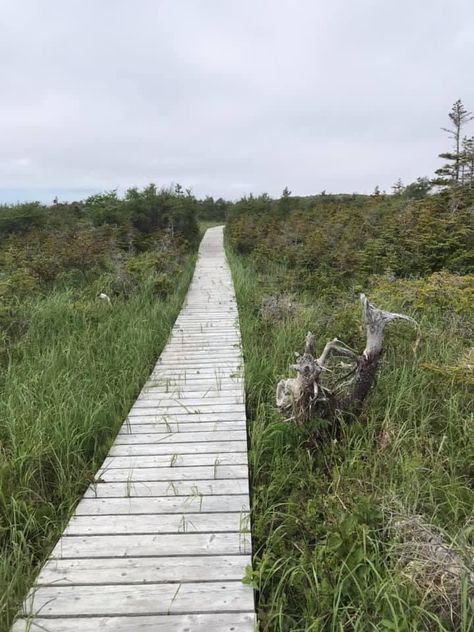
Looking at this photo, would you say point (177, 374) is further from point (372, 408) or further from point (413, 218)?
point (413, 218)

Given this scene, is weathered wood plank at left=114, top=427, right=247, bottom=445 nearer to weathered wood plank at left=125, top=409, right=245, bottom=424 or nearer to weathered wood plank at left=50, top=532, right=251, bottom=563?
weathered wood plank at left=125, top=409, right=245, bottom=424

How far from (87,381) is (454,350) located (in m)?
3.48

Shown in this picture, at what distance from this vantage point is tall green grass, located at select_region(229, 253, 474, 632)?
1.93 metres

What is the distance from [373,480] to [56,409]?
2.28m

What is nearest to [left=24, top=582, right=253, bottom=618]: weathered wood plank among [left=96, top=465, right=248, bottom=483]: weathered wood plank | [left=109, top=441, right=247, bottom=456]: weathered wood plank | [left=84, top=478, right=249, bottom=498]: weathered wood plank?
[left=84, top=478, right=249, bottom=498]: weathered wood plank

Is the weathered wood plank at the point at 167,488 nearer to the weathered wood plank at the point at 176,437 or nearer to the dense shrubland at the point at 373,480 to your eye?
the dense shrubland at the point at 373,480

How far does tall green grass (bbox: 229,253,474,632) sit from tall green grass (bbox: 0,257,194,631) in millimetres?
1101

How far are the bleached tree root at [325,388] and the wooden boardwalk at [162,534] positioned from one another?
0.50m

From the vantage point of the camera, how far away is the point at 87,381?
3.98 meters

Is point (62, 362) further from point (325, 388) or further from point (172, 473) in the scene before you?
point (325, 388)

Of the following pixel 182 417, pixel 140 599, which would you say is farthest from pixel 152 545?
pixel 182 417

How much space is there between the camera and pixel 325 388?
3.21 meters

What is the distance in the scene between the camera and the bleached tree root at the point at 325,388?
3.06m

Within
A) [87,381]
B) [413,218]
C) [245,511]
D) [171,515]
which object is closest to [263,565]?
[245,511]
